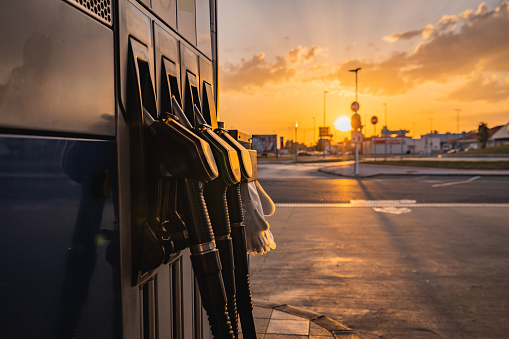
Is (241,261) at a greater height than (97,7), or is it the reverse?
(97,7)

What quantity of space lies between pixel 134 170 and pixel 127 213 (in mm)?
150

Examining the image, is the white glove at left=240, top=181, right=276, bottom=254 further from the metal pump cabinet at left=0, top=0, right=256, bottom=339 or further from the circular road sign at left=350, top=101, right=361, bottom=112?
the circular road sign at left=350, top=101, right=361, bottom=112

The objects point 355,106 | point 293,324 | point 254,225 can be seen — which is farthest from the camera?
point 355,106

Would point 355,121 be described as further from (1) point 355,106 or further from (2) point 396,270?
Result: (2) point 396,270

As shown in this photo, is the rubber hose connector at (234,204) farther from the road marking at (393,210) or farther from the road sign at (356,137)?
the road sign at (356,137)

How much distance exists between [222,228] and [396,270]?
14.5 feet

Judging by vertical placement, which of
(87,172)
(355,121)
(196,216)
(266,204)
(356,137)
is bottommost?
(266,204)

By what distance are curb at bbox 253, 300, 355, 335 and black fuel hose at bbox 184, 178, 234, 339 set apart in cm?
236

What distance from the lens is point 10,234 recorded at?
0.94 metres

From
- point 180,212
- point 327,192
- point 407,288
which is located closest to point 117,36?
point 180,212

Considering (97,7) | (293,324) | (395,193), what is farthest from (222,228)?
(395,193)

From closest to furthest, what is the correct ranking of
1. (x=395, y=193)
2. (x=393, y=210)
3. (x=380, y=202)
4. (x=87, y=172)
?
(x=87, y=172)
(x=393, y=210)
(x=380, y=202)
(x=395, y=193)

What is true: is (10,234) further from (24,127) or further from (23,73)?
(23,73)

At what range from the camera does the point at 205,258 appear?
4.77 feet
